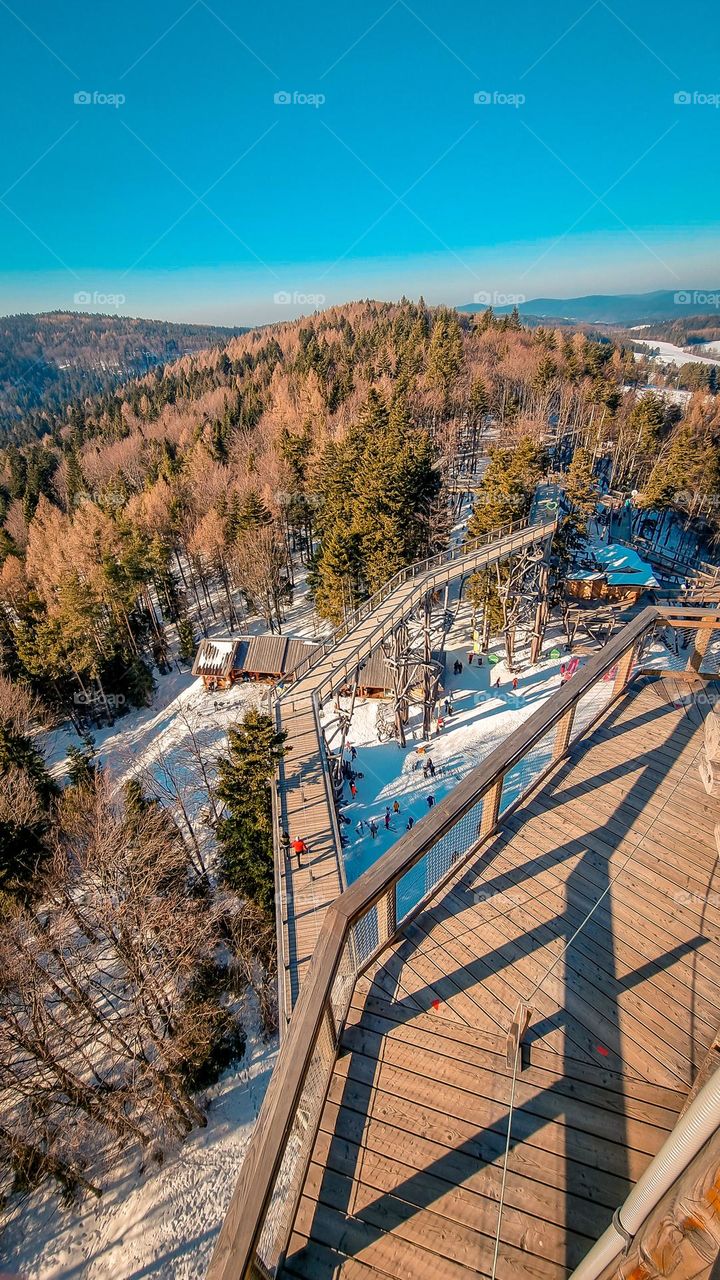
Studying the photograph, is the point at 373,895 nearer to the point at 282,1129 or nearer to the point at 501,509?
the point at 282,1129

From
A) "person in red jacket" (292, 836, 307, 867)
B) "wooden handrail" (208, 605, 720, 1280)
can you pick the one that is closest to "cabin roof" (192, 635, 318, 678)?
"person in red jacket" (292, 836, 307, 867)

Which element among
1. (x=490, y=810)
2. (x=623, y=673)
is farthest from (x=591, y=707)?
(x=490, y=810)

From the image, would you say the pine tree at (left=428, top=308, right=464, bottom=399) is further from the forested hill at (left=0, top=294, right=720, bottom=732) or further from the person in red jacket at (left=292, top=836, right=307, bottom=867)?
the person in red jacket at (left=292, top=836, right=307, bottom=867)

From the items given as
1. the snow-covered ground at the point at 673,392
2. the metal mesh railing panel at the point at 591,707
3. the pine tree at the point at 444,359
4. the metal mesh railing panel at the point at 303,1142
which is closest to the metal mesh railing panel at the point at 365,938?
the metal mesh railing panel at the point at 303,1142

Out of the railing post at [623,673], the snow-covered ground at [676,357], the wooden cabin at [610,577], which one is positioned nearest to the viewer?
the railing post at [623,673]

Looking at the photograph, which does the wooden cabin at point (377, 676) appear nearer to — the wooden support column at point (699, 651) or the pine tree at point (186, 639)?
the pine tree at point (186, 639)

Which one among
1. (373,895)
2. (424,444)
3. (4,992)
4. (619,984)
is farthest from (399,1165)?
(424,444)

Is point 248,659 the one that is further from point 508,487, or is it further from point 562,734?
point 562,734
